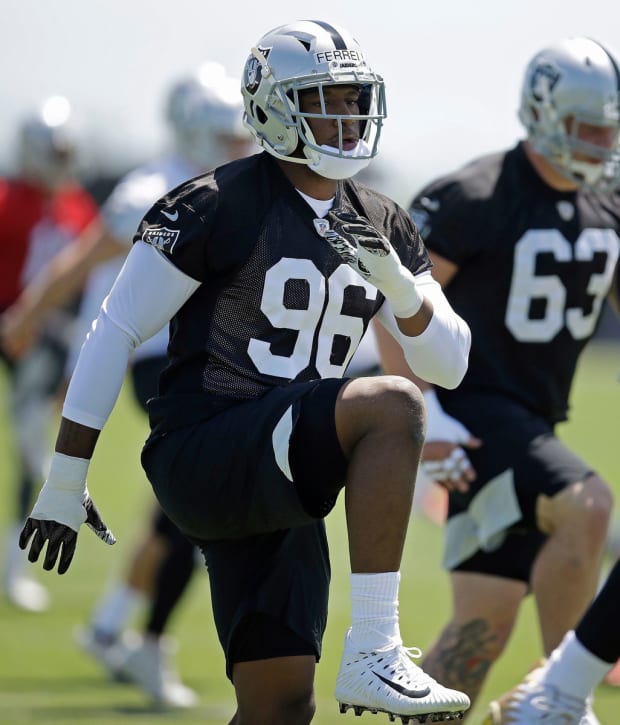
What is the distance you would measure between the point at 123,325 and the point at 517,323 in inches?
66.8

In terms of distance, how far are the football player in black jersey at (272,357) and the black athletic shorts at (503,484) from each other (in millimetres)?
972

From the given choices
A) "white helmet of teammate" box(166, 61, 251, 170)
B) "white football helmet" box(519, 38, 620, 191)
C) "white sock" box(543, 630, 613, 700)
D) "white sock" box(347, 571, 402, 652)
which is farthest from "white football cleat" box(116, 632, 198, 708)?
"white sock" box(347, 571, 402, 652)

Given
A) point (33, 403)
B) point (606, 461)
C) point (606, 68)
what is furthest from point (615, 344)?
point (606, 68)

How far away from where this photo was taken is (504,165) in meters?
5.21

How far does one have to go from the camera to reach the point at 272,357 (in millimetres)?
3816

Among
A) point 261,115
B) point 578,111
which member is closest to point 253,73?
point 261,115

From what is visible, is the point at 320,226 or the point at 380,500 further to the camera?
the point at 320,226

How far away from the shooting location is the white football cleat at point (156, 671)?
20.5 feet

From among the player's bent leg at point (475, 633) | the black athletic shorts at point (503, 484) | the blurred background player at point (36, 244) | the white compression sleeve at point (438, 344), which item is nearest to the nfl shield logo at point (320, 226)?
the white compression sleeve at point (438, 344)

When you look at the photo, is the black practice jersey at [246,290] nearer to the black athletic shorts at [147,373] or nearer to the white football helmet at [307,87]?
the white football helmet at [307,87]

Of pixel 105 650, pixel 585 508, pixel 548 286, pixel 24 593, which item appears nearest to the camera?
pixel 585 508

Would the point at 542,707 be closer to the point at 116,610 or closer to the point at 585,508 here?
the point at 585,508

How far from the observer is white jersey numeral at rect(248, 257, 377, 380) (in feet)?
12.5

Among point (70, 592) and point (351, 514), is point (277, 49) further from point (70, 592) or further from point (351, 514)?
point (70, 592)
